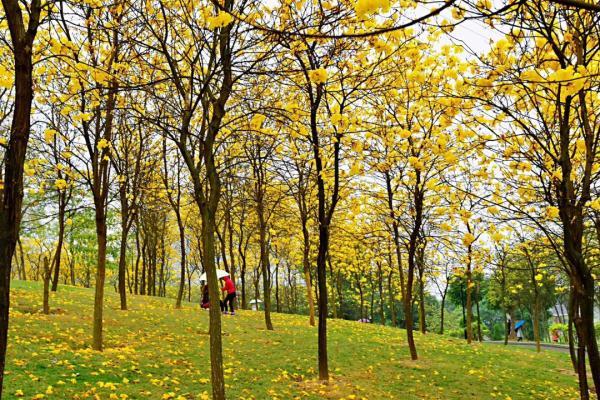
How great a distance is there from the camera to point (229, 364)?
8680mm

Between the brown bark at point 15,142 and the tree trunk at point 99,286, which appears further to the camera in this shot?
the tree trunk at point 99,286

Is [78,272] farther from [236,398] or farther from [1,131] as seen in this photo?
[236,398]

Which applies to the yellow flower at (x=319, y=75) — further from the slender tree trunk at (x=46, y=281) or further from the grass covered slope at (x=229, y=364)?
the slender tree trunk at (x=46, y=281)

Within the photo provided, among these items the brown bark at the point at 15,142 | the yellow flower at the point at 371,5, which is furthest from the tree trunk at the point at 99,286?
the yellow flower at the point at 371,5

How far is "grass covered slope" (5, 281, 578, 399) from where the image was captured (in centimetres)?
646

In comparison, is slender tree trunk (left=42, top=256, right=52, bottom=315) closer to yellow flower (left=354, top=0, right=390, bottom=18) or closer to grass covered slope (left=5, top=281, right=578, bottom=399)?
grass covered slope (left=5, top=281, right=578, bottom=399)

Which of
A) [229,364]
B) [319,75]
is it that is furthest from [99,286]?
[319,75]

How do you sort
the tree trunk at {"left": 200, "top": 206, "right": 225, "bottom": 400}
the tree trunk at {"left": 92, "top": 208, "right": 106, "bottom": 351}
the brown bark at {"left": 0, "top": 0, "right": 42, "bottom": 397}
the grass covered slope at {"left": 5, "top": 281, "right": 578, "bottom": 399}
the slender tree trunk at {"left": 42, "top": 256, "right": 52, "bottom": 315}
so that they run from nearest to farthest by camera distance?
the brown bark at {"left": 0, "top": 0, "right": 42, "bottom": 397}, the tree trunk at {"left": 200, "top": 206, "right": 225, "bottom": 400}, the grass covered slope at {"left": 5, "top": 281, "right": 578, "bottom": 399}, the tree trunk at {"left": 92, "top": 208, "right": 106, "bottom": 351}, the slender tree trunk at {"left": 42, "top": 256, "right": 52, "bottom": 315}

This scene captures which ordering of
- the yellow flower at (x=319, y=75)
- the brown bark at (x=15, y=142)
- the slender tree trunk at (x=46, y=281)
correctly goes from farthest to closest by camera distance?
the slender tree trunk at (x=46, y=281) < the yellow flower at (x=319, y=75) < the brown bark at (x=15, y=142)

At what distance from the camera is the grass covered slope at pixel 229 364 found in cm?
646

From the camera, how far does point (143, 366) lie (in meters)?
7.58

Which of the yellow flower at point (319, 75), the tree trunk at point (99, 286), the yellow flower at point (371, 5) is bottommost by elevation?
the tree trunk at point (99, 286)

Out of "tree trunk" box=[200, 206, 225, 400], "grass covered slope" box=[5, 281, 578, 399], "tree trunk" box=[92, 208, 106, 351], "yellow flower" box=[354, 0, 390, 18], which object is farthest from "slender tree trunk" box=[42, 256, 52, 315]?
"yellow flower" box=[354, 0, 390, 18]

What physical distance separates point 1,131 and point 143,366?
1096 centimetres
